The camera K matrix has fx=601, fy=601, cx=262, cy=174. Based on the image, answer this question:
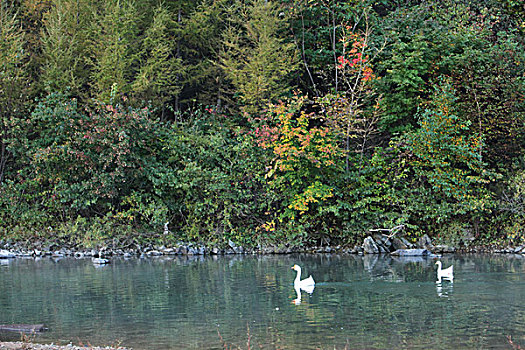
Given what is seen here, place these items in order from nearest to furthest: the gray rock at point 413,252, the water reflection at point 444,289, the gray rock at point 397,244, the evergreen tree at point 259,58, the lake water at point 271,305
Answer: the lake water at point 271,305, the water reflection at point 444,289, the gray rock at point 413,252, the gray rock at point 397,244, the evergreen tree at point 259,58

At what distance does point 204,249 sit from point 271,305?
12.1 meters

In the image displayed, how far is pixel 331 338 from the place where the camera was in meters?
10.0

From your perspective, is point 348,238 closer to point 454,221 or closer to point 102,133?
point 454,221

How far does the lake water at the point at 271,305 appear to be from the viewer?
10102 millimetres

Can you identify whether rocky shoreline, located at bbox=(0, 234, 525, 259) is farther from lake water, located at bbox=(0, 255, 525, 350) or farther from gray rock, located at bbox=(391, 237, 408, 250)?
lake water, located at bbox=(0, 255, 525, 350)

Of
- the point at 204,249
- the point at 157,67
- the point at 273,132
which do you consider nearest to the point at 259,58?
the point at 273,132

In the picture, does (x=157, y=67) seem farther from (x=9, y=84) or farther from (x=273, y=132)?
(x=273, y=132)

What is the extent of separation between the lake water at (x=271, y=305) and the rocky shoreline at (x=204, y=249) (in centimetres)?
358

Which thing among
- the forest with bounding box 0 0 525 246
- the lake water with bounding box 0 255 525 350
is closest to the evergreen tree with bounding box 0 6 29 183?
the forest with bounding box 0 0 525 246

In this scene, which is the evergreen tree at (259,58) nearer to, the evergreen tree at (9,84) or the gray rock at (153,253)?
the gray rock at (153,253)

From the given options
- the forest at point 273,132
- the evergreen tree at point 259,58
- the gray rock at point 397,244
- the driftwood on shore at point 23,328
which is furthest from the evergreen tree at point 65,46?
the driftwood on shore at point 23,328

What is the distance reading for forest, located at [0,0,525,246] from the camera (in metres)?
24.5

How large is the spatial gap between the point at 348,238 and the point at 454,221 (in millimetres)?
4336

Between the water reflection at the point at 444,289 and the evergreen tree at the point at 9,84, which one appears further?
the evergreen tree at the point at 9,84
